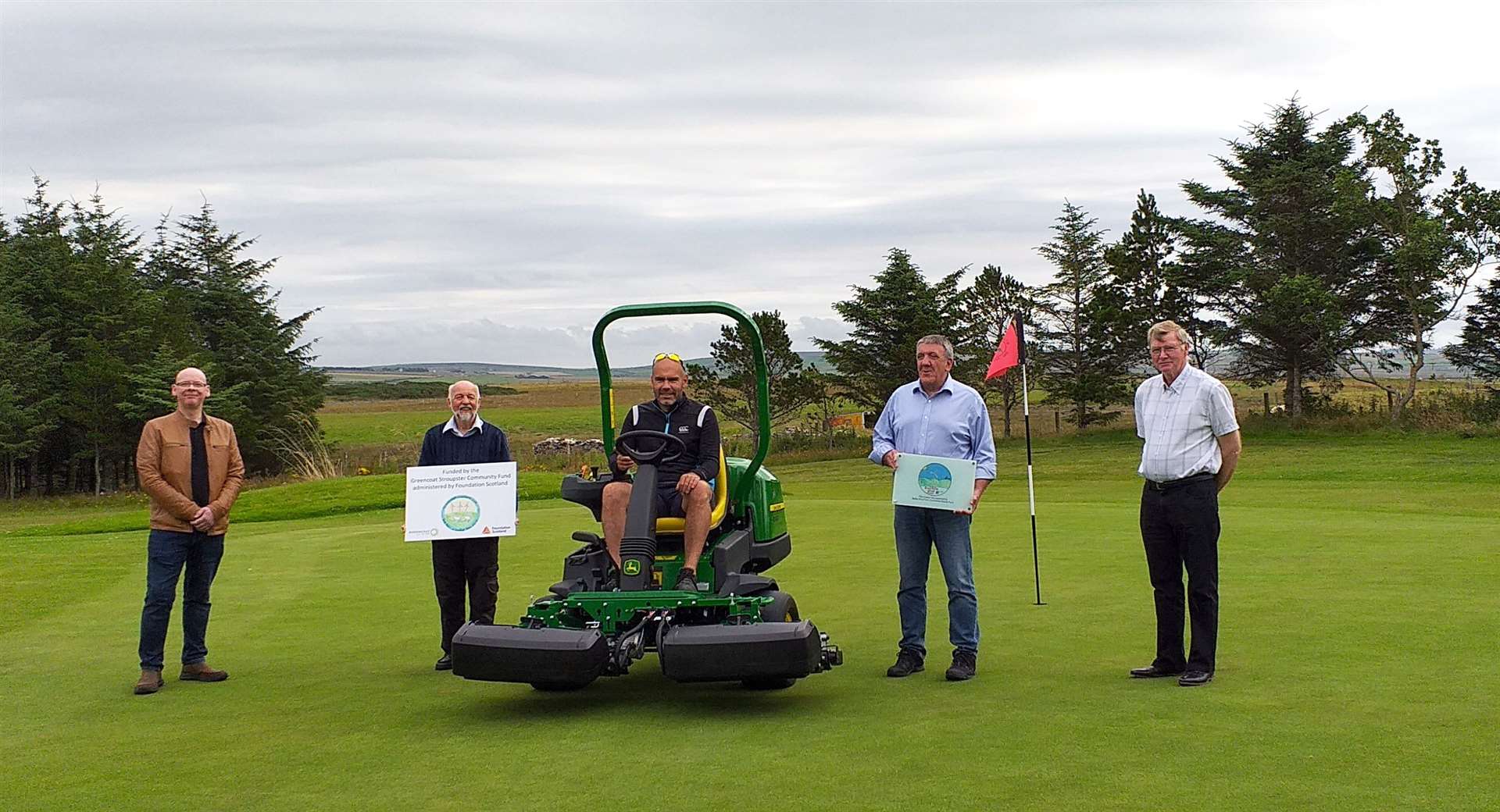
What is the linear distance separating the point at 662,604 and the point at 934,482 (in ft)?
5.89

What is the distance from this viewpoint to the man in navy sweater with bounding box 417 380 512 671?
8445mm

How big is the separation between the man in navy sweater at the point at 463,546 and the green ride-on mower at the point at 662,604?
0.99 m

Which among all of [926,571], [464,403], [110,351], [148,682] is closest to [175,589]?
[148,682]

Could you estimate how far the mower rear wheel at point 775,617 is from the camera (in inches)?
276

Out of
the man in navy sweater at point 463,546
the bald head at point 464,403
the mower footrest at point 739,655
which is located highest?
the bald head at point 464,403

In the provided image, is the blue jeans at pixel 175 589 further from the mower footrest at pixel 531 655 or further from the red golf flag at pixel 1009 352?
the red golf flag at pixel 1009 352

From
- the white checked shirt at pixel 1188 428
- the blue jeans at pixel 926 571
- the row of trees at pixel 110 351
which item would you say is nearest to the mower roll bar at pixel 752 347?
the blue jeans at pixel 926 571

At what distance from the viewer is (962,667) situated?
738 cm

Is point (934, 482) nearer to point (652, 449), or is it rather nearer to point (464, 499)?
point (652, 449)

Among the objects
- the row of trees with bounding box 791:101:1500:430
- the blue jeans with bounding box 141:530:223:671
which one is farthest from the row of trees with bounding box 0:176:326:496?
the blue jeans with bounding box 141:530:223:671

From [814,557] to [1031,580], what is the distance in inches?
106

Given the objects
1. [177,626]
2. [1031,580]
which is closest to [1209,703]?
[1031,580]

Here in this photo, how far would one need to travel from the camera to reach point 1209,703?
652 cm

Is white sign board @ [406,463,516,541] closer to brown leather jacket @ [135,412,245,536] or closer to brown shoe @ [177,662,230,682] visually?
brown leather jacket @ [135,412,245,536]
